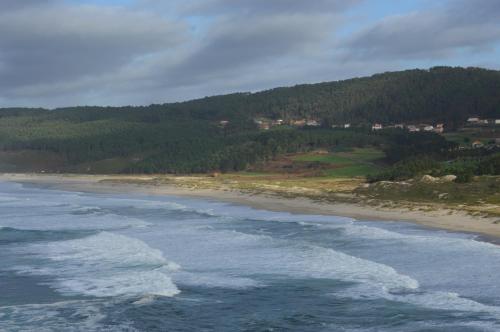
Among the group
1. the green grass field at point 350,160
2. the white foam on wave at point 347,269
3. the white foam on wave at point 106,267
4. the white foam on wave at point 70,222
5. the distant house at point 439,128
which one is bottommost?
the white foam on wave at point 70,222

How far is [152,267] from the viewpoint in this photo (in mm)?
31469

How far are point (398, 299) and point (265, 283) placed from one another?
593cm

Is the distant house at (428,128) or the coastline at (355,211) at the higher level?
the distant house at (428,128)

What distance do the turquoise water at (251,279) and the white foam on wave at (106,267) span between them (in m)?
0.06

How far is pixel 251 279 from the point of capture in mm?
27938

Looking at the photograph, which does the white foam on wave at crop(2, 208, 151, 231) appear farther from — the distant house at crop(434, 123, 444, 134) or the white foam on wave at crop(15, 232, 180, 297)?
the distant house at crop(434, 123, 444, 134)

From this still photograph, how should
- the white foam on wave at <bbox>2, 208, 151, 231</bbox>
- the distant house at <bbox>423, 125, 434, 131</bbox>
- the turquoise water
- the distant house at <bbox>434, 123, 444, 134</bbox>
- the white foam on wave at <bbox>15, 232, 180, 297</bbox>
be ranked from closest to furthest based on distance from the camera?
the turquoise water → the white foam on wave at <bbox>15, 232, 180, 297</bbox> → the white foam on wave at <bbox>2, 208, 151, 231</bbox> → the distant house at <bbox>434, 123, 444, 134</bbox> → the distant house at <bbox>423, 125, 434, 131</bbox>

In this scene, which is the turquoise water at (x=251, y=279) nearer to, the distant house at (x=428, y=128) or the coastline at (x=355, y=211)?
the coastline at (x=355, y=211)

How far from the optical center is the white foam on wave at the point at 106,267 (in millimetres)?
26656

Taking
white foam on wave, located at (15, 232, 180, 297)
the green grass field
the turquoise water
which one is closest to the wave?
the turquoise water

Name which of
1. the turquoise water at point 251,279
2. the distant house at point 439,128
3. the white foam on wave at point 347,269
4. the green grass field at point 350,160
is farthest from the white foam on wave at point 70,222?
the distant house at point 439,128

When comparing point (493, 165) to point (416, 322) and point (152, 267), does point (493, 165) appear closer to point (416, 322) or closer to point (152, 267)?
point (152, 267)

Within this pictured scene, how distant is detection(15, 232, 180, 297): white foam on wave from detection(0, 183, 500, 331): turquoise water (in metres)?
0.06

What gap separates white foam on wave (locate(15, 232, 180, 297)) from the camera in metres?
26.7
